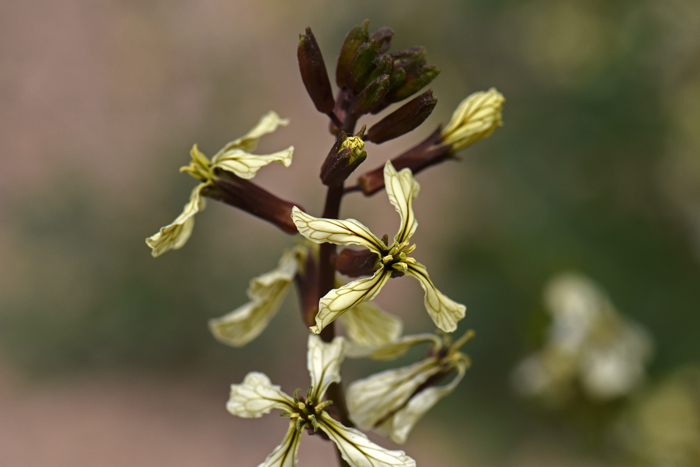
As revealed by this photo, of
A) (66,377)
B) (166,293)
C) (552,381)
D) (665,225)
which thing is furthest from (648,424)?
(66,377)

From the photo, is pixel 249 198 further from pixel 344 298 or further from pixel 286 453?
pixel 286 453

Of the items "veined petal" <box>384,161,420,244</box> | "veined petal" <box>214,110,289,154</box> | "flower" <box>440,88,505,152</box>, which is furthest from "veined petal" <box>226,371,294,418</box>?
"flower" <box>440,88,505,152</box>

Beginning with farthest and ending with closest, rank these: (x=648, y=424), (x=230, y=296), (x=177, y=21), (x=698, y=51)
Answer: (x=177, y=21), (x=230, y=296), (x=698, y=51), (x=648, y=424)

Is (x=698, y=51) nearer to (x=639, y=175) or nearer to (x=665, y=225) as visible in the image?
(x=639, y=175)

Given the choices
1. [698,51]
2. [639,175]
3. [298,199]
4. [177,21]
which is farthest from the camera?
[177,21]

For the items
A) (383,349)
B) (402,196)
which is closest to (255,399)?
(383,349)

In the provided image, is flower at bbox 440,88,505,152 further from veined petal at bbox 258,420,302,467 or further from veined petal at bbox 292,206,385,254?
veined petal at bbox 258,420,302,467

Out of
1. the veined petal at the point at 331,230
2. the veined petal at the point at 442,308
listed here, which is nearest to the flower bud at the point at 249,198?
the veined petal at the point at 331,230
